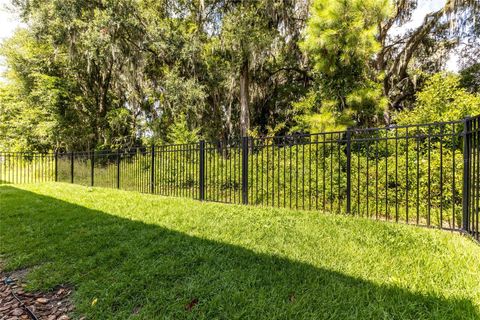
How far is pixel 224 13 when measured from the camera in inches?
461

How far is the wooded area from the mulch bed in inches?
289

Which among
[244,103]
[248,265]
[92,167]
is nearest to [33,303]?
[248,265]

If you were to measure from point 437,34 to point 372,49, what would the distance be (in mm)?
5245

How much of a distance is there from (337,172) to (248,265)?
3.65 metres

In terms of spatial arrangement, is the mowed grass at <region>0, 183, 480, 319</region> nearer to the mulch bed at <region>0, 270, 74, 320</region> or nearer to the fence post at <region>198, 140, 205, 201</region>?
the mulch bed at <region>0, 270, 74, 320</region>

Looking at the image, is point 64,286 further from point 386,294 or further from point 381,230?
point 381,230

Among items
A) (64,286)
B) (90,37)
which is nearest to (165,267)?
(64,286)

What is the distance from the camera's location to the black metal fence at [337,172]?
4064 mm

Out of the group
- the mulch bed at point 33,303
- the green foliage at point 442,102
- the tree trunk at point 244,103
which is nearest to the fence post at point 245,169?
the mulch bed at point 33,303

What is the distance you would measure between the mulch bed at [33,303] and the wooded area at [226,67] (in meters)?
7.35

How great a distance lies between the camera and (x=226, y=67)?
39.6ft

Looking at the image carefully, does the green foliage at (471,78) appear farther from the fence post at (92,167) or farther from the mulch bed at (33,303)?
the mulch bed at (33,303)

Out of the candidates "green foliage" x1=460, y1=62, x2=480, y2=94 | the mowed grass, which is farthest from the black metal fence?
"green foliage" x1=460, y1=62, x2=480, y2=94

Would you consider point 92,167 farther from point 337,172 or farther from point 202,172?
A: point 337,172
